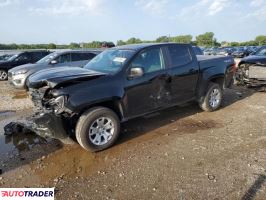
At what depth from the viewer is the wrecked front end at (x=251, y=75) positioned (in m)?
9.49

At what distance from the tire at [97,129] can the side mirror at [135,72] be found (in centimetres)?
80

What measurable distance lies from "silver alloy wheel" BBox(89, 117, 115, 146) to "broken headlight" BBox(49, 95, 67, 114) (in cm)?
60

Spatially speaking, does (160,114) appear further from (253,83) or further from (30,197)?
(30,197)

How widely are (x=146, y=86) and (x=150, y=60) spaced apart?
587 millimetres

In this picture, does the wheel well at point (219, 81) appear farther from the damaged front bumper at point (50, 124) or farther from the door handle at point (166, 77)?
the damaged front bumper at point (50, 124)

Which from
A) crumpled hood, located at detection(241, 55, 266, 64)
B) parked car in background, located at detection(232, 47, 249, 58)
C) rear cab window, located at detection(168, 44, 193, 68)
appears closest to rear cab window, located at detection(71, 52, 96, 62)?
crumpled hood, located at detection(241, 55, 266, 64)

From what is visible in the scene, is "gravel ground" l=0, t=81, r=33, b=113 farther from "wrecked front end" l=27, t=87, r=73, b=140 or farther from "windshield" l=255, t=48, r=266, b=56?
"windshield" l=255, t=48, r=266, b=56

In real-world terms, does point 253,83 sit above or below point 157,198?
above

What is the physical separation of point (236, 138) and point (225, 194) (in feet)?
6.99

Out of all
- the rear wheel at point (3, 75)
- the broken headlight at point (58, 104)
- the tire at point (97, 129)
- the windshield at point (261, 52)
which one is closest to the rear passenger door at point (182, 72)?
the tire at point (97, 129)

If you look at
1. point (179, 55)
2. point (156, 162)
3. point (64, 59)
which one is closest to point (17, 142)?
point (156, 162)

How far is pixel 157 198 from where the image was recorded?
3518 mm

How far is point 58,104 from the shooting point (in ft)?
15.1

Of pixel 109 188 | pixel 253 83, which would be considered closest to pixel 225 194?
pixel 109 188
